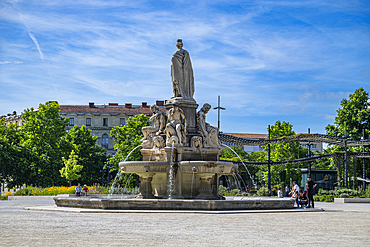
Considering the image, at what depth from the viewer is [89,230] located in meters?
10.6

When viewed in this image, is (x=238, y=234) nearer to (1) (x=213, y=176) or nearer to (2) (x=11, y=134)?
(1) (x=213, y=176)

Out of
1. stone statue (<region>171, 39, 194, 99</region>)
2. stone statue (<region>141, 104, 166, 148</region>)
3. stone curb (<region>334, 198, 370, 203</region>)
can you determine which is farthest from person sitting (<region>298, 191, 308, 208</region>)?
stone curb (<region>334, 198, 370, 203</region>)

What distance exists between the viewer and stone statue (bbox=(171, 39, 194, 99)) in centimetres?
2208

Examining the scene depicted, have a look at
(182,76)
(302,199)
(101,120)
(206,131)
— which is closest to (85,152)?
(101,120)

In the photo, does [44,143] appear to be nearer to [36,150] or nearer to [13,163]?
[36,150]

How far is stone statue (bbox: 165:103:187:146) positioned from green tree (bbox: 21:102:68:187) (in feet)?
115

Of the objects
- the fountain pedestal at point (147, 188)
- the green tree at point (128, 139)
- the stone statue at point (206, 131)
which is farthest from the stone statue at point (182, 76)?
the green tree at point (128, 139)

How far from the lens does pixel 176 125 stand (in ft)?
67.7

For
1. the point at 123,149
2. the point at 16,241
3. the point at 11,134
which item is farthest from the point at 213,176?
the point at 11,134

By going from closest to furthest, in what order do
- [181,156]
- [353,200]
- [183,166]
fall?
[183,166]
[181,156]
[353,200]

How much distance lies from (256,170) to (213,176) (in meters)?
78.1

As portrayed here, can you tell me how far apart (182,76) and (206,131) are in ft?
9.18

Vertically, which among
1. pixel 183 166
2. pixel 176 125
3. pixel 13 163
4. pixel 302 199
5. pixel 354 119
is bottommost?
pixel 302 199

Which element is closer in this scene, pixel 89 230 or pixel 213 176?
pixel 89 230
